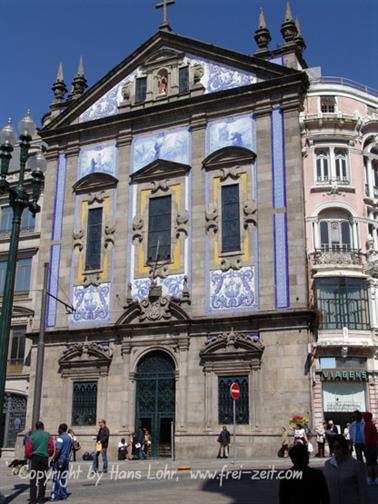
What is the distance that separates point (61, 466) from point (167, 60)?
23.6 meters

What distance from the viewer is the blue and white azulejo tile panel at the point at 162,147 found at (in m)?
31.0

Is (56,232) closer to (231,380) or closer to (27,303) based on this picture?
(27,303)

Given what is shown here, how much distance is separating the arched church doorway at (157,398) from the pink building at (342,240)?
8.41m

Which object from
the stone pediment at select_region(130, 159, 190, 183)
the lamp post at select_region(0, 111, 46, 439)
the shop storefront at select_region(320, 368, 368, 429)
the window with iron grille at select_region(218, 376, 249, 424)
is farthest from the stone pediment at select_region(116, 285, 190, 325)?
the lamp post at select_region(0, 111, 46, 439)

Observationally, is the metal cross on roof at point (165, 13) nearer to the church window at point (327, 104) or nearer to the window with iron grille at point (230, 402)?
the church window at point (327, 104)

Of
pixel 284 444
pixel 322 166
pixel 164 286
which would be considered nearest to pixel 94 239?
pixel 164 286

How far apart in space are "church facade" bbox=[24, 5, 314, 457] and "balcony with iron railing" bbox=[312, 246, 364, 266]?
8393mm

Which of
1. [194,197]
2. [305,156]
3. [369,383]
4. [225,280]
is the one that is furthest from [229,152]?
[369,383]

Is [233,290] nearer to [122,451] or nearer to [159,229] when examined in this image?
[159,229]

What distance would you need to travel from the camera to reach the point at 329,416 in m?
33.8

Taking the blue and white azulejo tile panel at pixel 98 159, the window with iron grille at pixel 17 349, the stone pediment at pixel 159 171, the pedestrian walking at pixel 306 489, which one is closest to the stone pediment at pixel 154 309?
the stone pediment at pixel 159 171

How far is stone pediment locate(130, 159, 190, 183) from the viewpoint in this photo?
30616 millimetres

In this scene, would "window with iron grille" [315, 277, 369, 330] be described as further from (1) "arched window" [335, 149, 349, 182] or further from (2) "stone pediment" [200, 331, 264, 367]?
(2) "stone pediment" [200, 331, 264, 367]

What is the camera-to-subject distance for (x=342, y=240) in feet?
119
